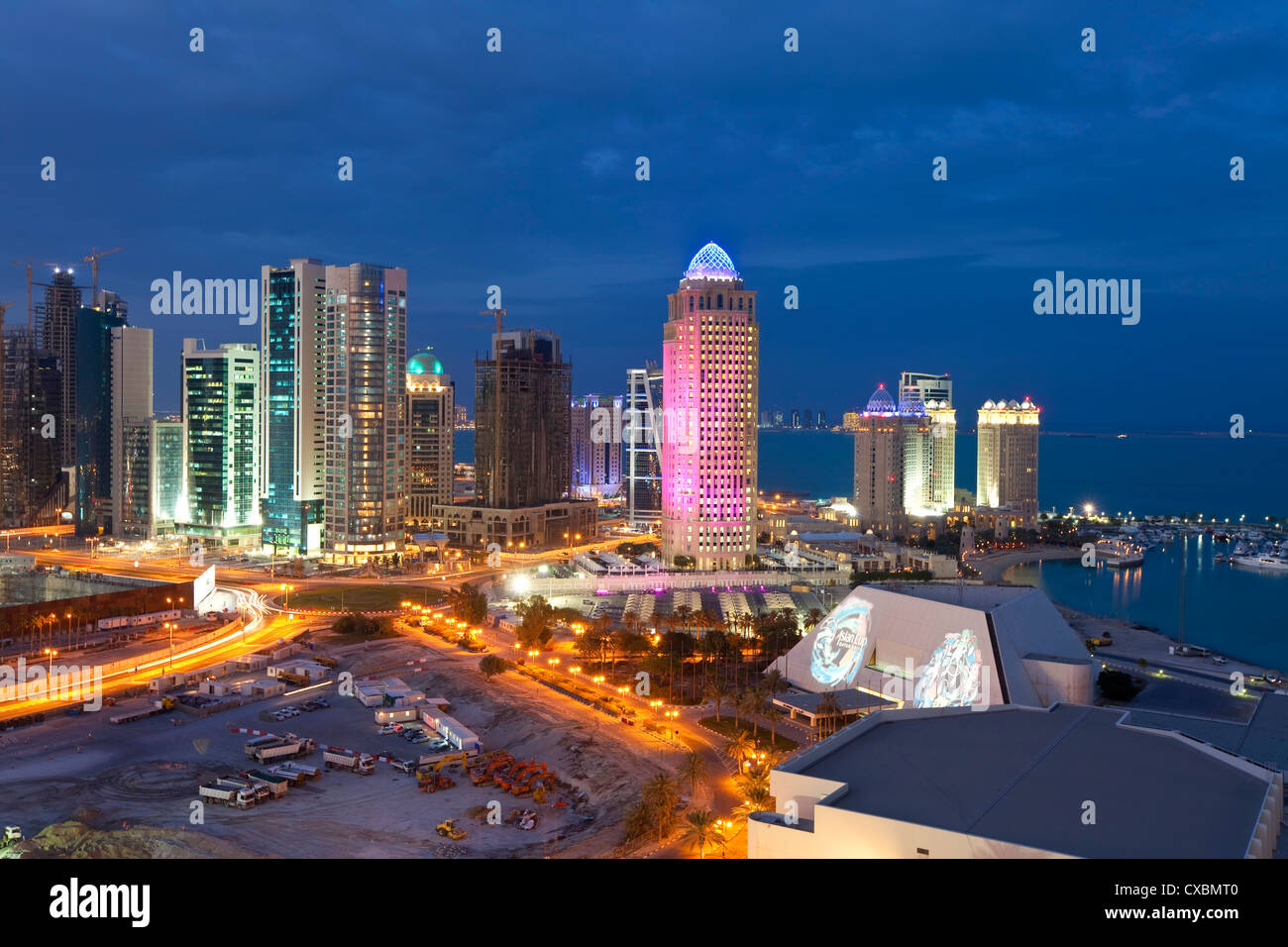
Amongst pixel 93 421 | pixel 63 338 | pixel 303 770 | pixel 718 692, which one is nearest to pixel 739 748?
pixel 718 692

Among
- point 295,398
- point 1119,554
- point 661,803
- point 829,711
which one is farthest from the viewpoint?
point 1119,554

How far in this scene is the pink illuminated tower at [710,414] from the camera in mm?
61750

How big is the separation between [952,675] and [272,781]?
61.5ft

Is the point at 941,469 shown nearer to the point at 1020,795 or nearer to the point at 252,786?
the point at 252,786

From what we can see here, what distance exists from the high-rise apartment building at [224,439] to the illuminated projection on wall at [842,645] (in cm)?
5280

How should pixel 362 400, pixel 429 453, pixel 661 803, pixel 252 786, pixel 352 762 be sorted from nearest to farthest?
pixel 661 803, pixel 252 786, pixel 352 762, pixel 362 400, pixel 429 453

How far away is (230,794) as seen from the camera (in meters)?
24.3

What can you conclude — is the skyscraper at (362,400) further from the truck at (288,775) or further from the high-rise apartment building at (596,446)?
the high-rise apartment building at (596,446)

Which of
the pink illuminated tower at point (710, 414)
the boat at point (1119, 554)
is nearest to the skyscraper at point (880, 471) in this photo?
the boat at point (1119, 554)
